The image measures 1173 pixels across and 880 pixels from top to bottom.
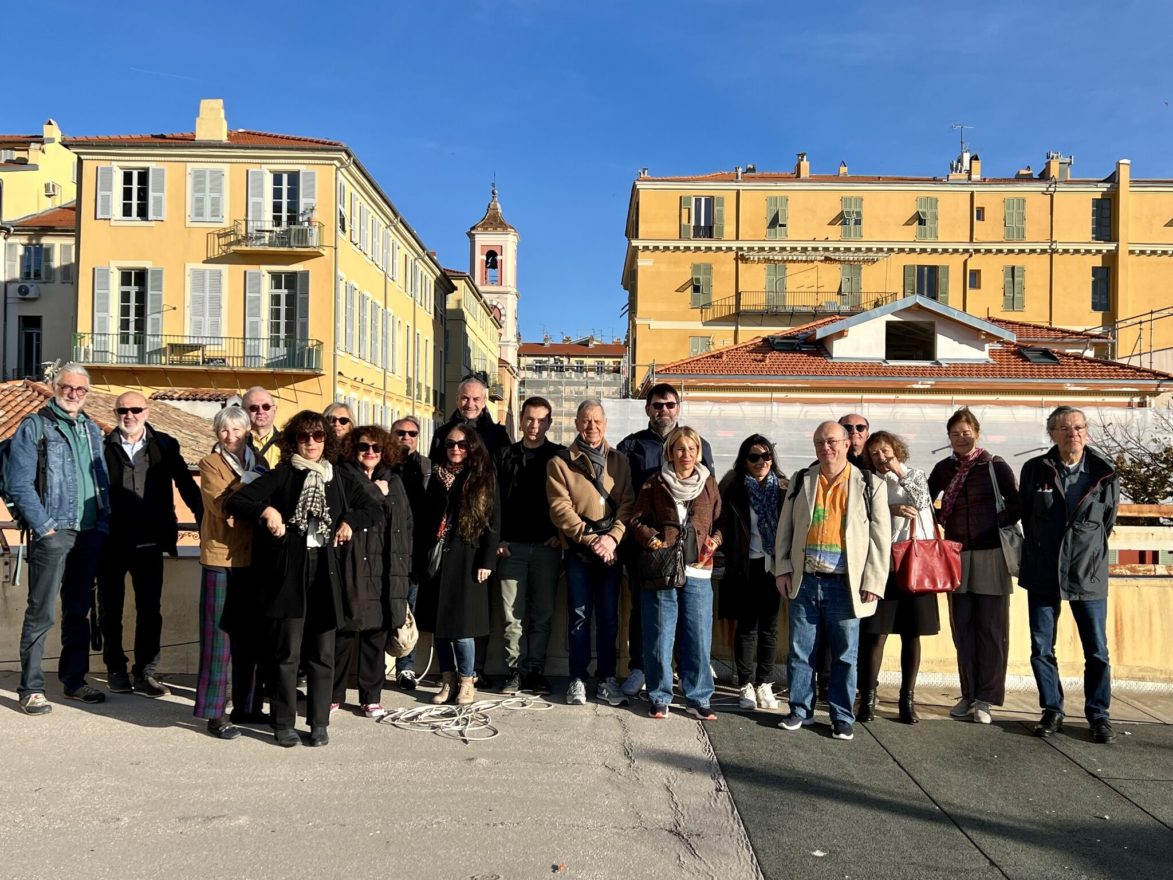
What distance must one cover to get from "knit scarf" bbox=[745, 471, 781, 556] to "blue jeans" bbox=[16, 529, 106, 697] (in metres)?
4.00

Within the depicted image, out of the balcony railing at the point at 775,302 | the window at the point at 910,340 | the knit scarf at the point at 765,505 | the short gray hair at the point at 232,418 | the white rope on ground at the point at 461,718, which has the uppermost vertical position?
the balcony railing at the point at 775,302

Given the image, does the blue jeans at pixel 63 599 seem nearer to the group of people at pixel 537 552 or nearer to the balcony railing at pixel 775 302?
the group of people at pixel 537 552

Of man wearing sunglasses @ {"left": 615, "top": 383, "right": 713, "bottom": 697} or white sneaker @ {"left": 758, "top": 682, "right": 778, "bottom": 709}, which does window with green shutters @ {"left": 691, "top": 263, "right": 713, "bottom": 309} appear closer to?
man wearing sunglasses @ {"left": 615, "top": 383, "right": 713, "bottom": 697}

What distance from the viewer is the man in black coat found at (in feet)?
17.9

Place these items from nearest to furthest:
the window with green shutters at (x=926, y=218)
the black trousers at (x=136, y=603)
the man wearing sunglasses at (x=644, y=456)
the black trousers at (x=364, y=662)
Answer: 1. the black trousers at (x=364, y=662)
2. the black trousers at (x=136, y=603)
3. the man wearing sunglasses at (x=644, y=456)
4. the window with green shutters at (x=926, y=218)

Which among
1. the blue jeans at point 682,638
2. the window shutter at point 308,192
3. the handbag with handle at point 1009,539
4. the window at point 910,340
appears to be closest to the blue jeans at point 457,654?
the blue jeans at point 682,638

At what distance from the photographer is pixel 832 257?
4591 cm

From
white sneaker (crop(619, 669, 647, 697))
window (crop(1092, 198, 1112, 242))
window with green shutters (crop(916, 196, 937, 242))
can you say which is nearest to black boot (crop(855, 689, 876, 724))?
white sneaker (crop(619, 669, 647, 697))

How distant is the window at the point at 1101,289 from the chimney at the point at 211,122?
39734 millimetres

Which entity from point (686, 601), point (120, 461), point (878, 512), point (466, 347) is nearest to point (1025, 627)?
point (878, 512)

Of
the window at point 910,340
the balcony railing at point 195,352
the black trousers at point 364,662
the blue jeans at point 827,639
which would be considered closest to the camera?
the blue jeans at point 827,639

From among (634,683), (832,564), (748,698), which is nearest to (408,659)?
(634,683)

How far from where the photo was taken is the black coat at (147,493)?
5875mm

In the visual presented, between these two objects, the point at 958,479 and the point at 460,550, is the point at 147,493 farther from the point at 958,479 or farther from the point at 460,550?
the point at 958,479
